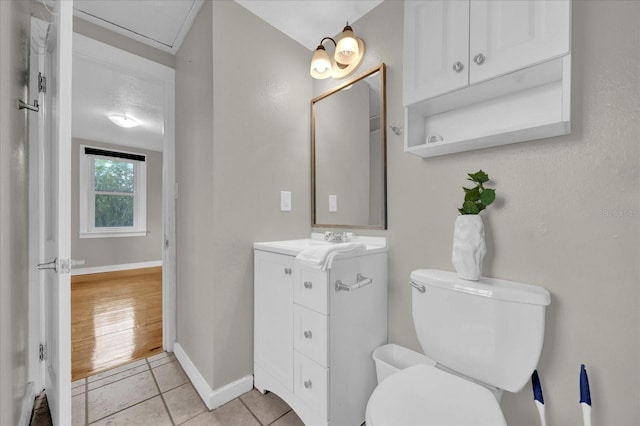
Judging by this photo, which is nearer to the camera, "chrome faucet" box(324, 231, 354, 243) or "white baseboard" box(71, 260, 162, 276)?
"chrome faucet" box(324, 231, 354, 243)

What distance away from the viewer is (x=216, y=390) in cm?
145

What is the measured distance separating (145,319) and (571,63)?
3487 millimetres

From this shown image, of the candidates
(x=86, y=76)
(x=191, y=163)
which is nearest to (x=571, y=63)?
(x=191, y=163)

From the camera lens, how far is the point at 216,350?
147cm

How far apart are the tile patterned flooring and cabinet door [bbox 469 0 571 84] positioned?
1.82 metres

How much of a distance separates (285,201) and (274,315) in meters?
0.72

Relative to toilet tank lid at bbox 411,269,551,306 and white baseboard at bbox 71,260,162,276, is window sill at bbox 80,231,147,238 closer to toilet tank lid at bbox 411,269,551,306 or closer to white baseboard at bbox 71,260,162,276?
white baseboard at bbox 71,260,162,276

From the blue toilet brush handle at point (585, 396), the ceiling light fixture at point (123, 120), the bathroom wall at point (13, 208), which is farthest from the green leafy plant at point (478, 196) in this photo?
the ceiling light fixture at point (123, 120)

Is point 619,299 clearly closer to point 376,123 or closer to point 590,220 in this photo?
point 590,220

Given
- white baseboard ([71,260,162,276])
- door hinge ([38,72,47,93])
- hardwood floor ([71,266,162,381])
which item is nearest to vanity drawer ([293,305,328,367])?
hardwood floor ([71,266,162,381])

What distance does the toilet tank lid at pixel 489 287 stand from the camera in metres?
0.92

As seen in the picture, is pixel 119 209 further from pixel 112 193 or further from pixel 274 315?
pixel 274 315

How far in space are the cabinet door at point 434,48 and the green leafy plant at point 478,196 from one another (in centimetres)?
38

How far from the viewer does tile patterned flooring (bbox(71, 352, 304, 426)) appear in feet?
4.35
